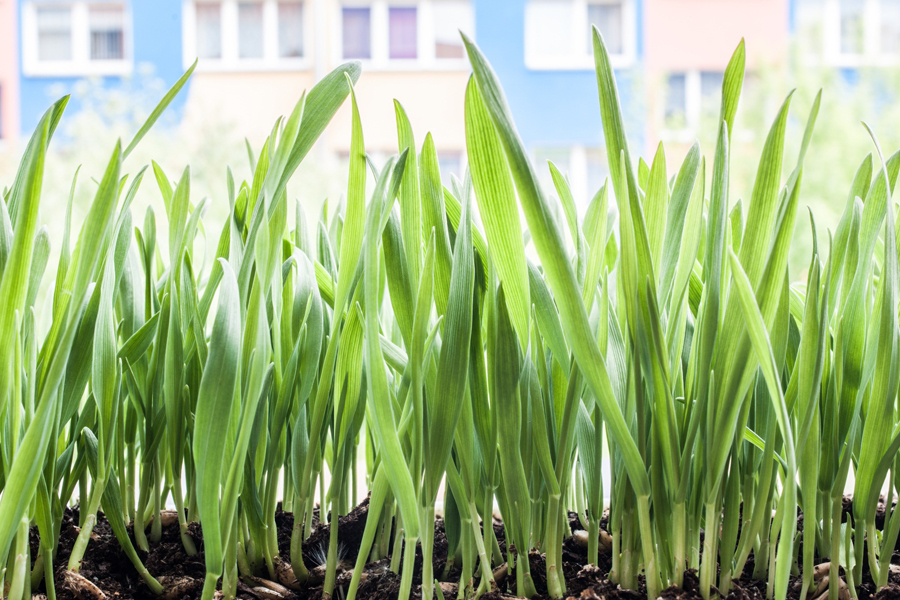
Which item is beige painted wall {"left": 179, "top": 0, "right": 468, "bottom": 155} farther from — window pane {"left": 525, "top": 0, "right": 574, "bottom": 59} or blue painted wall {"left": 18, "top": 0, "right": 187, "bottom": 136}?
window pane {"left": 525, "top": 0, "right": 574, "bottom": 59}

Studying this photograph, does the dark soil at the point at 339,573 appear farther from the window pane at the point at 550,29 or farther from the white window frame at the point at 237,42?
the window pane at the point at 550,29

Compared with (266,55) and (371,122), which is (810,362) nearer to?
(371,122)

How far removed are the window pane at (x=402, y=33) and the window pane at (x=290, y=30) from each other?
0.80m

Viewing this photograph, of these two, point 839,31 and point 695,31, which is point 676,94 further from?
point 839,31

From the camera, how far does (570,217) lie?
1.30 feet

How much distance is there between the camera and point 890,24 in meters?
5.69

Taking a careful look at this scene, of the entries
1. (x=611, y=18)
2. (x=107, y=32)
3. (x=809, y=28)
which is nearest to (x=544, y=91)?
(x=611, y=18)

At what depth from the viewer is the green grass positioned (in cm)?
30

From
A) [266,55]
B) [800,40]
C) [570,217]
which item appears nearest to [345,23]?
[266,55]

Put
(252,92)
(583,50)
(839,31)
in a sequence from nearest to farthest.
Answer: (252,92) → (839,31) → (583,50)

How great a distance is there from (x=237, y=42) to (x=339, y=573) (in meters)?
5.98

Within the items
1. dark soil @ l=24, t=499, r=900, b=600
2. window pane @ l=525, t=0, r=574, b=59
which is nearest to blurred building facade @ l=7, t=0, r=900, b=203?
window pane @ l=525, t=0, r=574, b=59

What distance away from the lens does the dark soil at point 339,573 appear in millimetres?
337

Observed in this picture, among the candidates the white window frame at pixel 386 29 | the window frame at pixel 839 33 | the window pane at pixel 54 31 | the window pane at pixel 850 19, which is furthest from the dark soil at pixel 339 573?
the window pane at pixel 54 31
